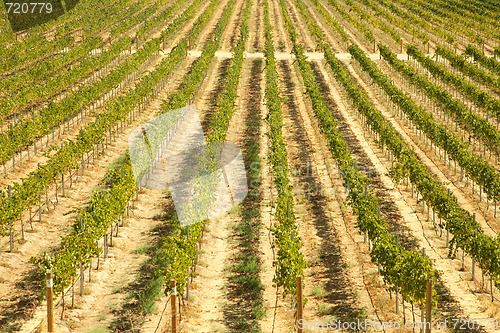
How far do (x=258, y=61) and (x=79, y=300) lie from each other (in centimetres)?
3576

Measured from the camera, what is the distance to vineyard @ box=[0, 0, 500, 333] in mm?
15750

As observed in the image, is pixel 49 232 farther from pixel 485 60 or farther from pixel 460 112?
pixel 485 60

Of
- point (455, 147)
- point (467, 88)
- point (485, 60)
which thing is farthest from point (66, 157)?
point (485, 60)

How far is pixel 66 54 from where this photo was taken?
4359 centimetres

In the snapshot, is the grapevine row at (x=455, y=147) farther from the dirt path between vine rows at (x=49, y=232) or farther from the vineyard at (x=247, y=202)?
the dirt path between vine rows at (x=49, y=232)

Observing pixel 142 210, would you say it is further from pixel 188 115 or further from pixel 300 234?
pixel 188 115

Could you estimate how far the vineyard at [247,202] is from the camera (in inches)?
620

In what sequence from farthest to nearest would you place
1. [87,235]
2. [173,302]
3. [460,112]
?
[460,112] → [87,235] → [173,302]

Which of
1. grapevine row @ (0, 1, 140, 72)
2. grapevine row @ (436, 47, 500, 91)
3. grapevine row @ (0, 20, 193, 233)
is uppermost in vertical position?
grapevine row @ (0, 1, 140, 72)

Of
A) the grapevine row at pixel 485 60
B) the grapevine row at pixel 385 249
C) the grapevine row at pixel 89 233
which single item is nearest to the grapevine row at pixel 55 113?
the grapevine row at pixel 89 233

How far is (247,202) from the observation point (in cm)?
2409

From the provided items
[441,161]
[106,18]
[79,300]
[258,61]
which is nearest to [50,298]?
[79,300]

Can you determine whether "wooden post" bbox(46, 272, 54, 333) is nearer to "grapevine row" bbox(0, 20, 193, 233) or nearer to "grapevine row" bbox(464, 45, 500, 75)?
"grapevine row" bbox(0, 20, 193, 233)

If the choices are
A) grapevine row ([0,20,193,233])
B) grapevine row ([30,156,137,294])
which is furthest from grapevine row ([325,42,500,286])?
grapevine row ([0,20,193,233])
